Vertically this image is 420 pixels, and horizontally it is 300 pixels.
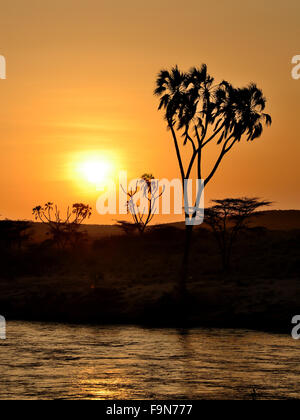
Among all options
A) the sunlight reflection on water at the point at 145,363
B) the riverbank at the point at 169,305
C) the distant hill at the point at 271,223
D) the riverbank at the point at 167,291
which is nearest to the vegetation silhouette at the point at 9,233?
the riverbank at the point at 167,291

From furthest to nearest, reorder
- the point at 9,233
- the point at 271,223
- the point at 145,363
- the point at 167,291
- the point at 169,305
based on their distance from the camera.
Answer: the point at 271,223
the point at 9,233
the point at 167,291
the point at 169,305
the point at 145,363

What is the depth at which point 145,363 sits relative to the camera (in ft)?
84.2

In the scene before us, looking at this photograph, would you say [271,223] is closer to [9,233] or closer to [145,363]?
[9,233]

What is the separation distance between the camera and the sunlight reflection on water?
2017 cm

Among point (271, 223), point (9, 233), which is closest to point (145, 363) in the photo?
point (9, 233)

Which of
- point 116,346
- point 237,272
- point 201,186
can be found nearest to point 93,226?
point 237,272

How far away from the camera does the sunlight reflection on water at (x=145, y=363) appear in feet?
66.2

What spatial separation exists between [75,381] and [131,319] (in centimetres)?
1831

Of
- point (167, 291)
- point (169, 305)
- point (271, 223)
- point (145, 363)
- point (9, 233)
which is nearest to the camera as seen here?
point (145, 363)

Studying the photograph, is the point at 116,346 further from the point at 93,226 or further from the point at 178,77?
the point at 93,226

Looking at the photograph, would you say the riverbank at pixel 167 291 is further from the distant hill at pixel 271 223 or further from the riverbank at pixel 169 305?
the distant hill at pixel 271 223

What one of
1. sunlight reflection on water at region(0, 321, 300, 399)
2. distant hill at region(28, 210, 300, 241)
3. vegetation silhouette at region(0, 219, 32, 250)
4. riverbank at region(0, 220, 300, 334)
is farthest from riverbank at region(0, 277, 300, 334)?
distant hill at region(28, 210, 300, 241)

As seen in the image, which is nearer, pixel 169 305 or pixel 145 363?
pixel 145 363

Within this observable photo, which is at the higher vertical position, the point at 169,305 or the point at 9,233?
the point at 9,233
